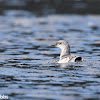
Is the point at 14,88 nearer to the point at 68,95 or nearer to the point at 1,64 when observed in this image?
the point at 68,95

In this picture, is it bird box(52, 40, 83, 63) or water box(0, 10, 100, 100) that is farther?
bird box(52, 40, 83, 63)

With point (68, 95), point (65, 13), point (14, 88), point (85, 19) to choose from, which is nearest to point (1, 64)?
→ point (14, 88)

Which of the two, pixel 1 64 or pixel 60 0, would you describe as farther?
pixel 60 0

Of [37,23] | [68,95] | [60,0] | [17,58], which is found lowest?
[68,95]

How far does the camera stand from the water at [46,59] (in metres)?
10.7

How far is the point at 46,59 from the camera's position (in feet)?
54.2

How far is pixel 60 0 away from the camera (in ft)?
156

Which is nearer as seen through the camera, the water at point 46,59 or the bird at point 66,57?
→ the water at point 46,59

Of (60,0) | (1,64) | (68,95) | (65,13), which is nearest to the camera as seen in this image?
(68,95)

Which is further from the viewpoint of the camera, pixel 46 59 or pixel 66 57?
pixel 46 59

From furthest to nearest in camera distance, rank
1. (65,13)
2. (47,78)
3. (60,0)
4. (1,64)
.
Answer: (60,0)
(65,13)
(1,64)
(47,78)

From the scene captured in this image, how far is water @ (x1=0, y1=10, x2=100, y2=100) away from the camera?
10703 mm

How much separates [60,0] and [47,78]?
3592 cm

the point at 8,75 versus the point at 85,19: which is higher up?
the point at 85,19
